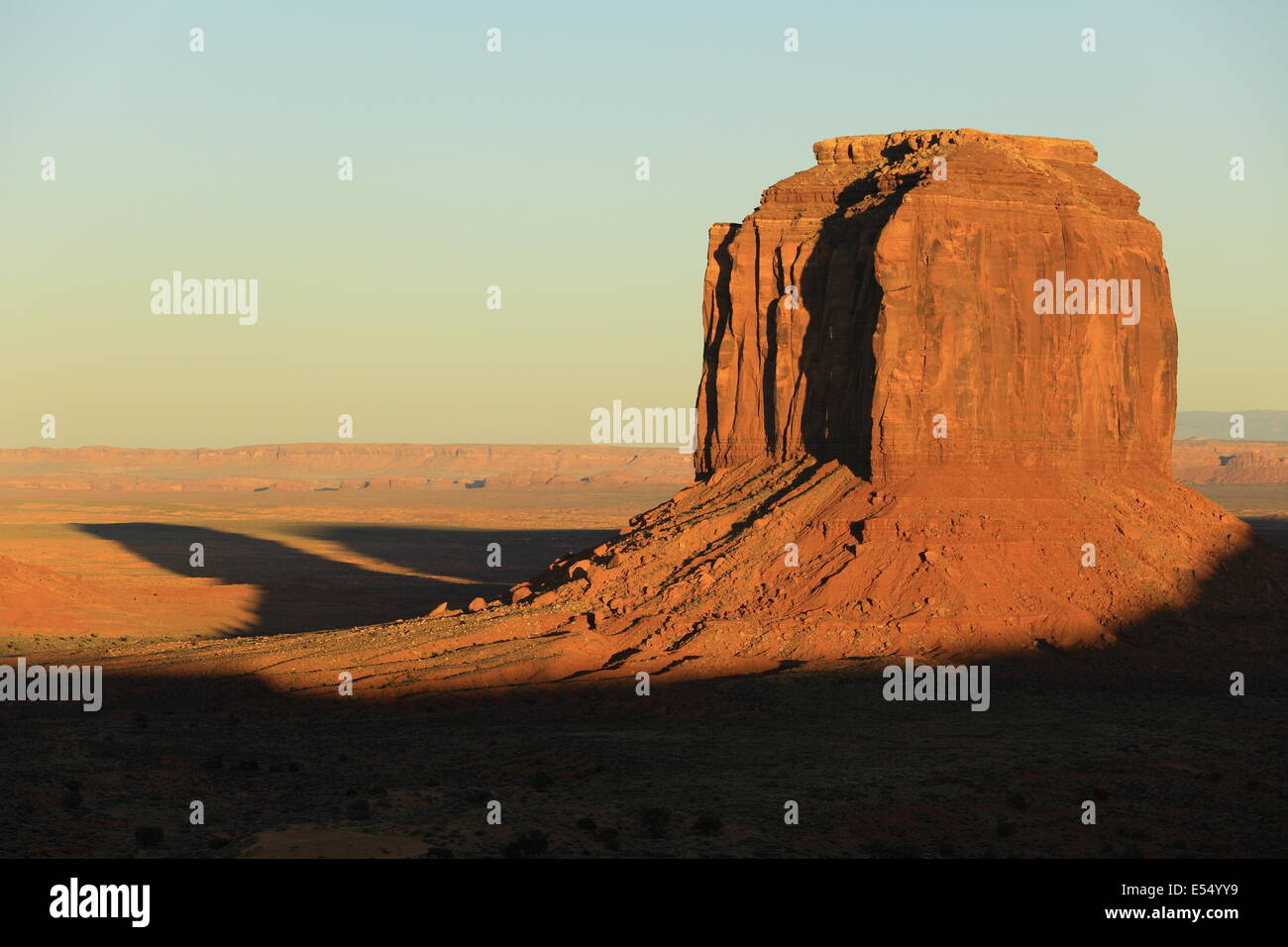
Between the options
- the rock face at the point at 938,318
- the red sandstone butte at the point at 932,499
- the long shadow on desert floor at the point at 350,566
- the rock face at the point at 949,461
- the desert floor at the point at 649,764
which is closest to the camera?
the desert floor at the point at 649,764

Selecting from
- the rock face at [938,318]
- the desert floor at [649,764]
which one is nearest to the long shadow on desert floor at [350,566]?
the rock face at [938,318]

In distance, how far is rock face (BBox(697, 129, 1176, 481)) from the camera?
47.0 meters

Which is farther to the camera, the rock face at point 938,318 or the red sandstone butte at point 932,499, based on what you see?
the rock face at point 938,318

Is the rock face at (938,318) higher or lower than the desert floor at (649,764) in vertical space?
higher

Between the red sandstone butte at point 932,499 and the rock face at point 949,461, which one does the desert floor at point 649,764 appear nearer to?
the red sandstone butte at point 932,499

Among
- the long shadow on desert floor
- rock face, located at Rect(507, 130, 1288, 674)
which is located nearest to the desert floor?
rock face, located at Rect(507, 130, 1288, 674)

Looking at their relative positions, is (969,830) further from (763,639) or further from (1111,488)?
(1111,488)

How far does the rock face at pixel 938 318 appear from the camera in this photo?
154ft

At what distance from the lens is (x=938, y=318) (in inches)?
1847

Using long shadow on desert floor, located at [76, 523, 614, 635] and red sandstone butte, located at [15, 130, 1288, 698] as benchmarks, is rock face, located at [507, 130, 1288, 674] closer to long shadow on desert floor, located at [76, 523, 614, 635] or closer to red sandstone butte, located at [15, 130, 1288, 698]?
red sandstone butte, located at [15, 130, 1288, 698]

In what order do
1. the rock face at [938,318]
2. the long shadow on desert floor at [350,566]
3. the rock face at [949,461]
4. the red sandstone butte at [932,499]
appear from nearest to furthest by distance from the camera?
the red sandstone butte at [932,499]
the rock face at [949,461]
the rock face at [938,318]
the long shadow on desert floor at [350,566]

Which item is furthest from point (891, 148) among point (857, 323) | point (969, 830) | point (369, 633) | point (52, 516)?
point (52, 516)

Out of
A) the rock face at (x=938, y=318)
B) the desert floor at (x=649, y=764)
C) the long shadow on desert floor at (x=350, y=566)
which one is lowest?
the desert floor at (x=649, y=764)
